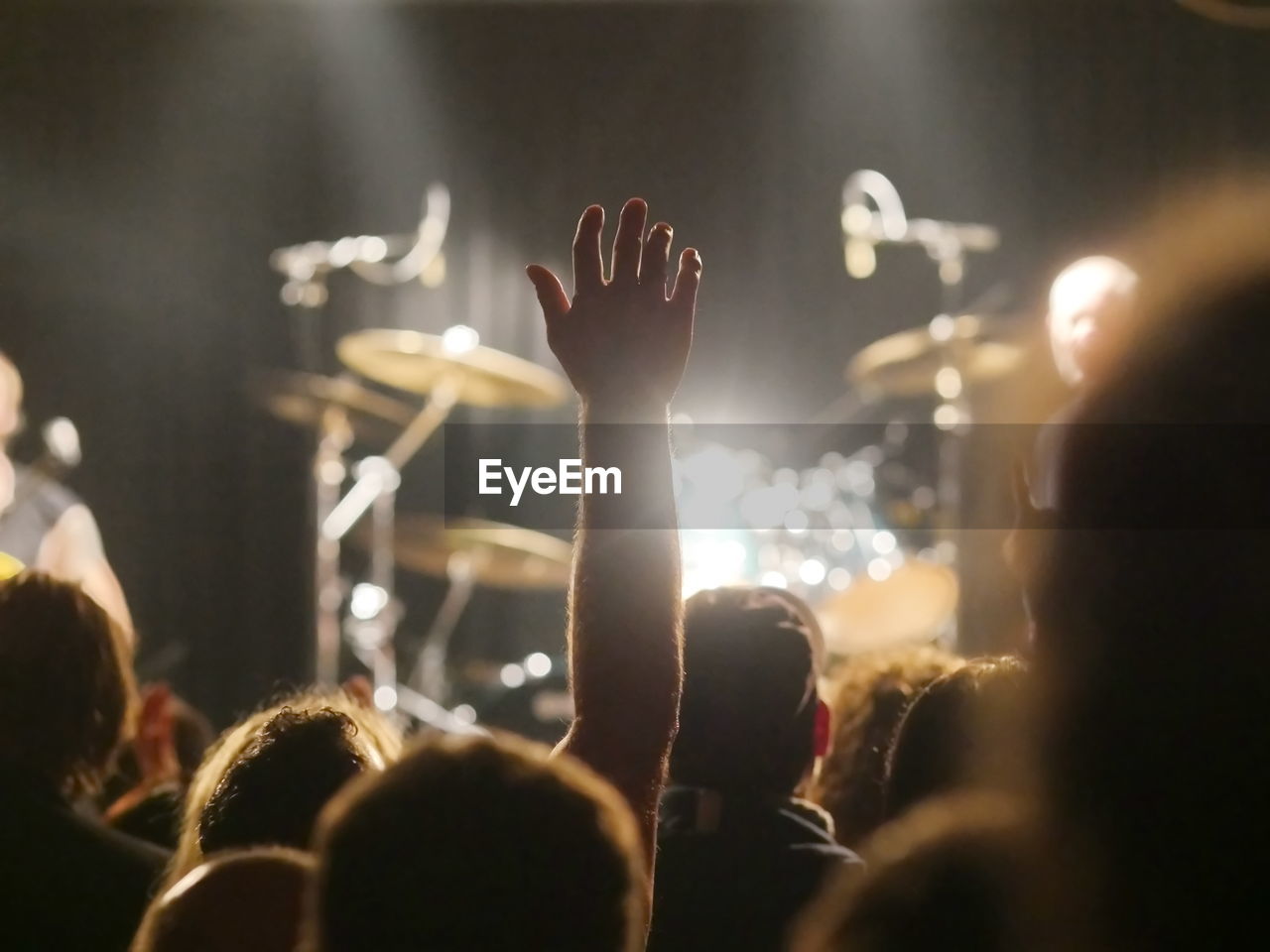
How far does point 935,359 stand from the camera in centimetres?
561

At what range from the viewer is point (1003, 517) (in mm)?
5191

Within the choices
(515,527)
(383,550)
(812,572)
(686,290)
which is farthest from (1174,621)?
(383,550)

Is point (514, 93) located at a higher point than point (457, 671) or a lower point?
higher

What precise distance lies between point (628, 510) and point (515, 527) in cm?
470

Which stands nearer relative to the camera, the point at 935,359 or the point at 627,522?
the point at 627,522

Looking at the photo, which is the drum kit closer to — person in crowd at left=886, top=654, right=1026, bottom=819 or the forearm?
person in crowd at left=886, top=654, right=1026, bottom=819

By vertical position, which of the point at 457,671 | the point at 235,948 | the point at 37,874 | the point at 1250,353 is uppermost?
the point at 1250,353

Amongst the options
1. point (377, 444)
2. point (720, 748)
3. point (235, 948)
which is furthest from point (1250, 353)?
point (377, 444)

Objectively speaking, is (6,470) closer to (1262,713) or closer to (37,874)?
(37,874)

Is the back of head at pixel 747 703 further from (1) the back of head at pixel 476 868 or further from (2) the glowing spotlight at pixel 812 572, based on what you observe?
(2) the glowing spotlight at pixel 812 572

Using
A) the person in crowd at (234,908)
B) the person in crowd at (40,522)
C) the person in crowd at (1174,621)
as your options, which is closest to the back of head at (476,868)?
the person in crowd at (234,908)

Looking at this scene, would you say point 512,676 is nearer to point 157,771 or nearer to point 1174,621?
point 157,771

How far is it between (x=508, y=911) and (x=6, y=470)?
4092 mm

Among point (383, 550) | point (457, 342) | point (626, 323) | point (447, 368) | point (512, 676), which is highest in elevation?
point (457, 342)
